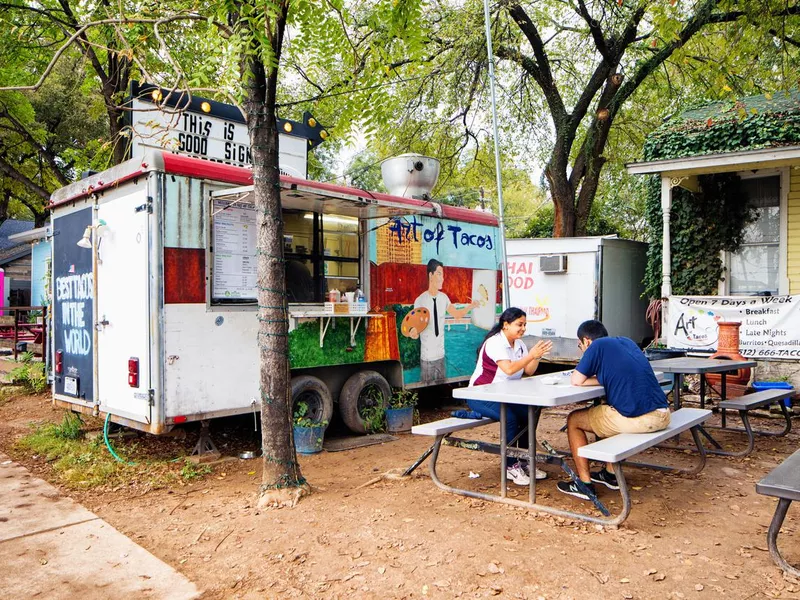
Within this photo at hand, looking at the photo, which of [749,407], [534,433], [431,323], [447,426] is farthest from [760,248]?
[447,426]

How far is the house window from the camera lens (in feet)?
34.8

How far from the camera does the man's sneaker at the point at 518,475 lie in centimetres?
520

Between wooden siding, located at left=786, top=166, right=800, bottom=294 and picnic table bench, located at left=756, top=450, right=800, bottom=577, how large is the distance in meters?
7.88

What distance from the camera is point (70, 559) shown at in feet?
12.8

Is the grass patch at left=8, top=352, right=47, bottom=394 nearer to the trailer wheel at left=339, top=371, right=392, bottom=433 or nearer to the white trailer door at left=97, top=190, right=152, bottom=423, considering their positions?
the white trailer door at left=97, top=190, right=152, bottom=423

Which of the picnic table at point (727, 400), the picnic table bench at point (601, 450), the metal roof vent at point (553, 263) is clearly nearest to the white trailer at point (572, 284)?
the metal roof vent at point (553, 263)

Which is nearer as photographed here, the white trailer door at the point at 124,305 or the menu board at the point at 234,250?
the white trailer door at the point at 124,305

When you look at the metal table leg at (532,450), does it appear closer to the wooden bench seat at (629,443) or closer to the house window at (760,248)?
the wooden bench seat at (629,443)

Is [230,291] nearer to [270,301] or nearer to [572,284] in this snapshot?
[270,301]

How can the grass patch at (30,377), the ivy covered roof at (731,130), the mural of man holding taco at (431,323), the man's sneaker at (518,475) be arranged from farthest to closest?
the grass patch at (30,377) < the ivy covered roof at (731,130) < the mural of man holding taco at (431,323) < the man's sneaker at (518,475)

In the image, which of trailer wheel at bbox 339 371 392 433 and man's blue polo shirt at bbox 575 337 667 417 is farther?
trailer wheel at bbox 339 371 392 433

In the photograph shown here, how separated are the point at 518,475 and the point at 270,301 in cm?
248

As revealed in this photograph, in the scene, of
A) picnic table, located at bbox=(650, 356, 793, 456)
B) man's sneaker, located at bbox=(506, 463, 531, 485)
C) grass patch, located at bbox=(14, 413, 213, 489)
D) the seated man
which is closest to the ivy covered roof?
picnic table, located at bbox=(650, 356, 793, 456)

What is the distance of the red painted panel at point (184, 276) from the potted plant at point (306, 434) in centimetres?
159
